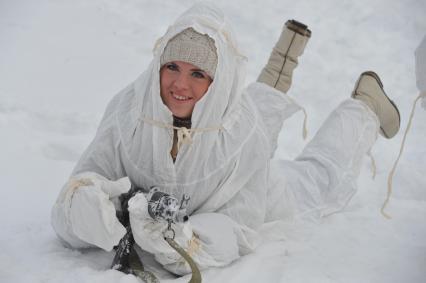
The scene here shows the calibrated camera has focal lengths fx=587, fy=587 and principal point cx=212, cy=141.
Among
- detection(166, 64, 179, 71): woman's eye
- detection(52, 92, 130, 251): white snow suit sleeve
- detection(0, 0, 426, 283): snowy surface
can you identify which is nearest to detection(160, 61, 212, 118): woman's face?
detection(166, 64, 179, 71): woman's eye

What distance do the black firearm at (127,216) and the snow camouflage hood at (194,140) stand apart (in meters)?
0.07

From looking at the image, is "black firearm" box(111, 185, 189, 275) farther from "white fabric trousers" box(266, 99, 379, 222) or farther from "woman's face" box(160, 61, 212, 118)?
"white fabric trousers" box(266, 99, 379, 222)

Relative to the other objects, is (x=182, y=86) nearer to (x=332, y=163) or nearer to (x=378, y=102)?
(x=332, y=163)

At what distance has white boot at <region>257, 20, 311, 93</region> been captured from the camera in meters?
2.55

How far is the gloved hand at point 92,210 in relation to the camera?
141 centimetres

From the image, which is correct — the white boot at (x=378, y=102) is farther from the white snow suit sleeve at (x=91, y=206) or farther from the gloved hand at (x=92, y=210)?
the gloved hand at (x=92, y=210)

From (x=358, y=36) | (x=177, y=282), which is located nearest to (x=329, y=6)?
(x=358, y=36)

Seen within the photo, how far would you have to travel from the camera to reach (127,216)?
5.39 ft

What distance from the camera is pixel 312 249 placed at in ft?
6.22

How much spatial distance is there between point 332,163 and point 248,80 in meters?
1.57

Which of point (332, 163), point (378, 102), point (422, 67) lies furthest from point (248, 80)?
point (422, 67)

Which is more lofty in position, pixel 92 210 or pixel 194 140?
pixel 194 140

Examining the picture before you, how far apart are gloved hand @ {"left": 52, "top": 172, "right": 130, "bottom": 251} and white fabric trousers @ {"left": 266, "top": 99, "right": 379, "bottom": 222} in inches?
33.4

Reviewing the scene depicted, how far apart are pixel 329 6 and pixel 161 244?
12.5 feet
